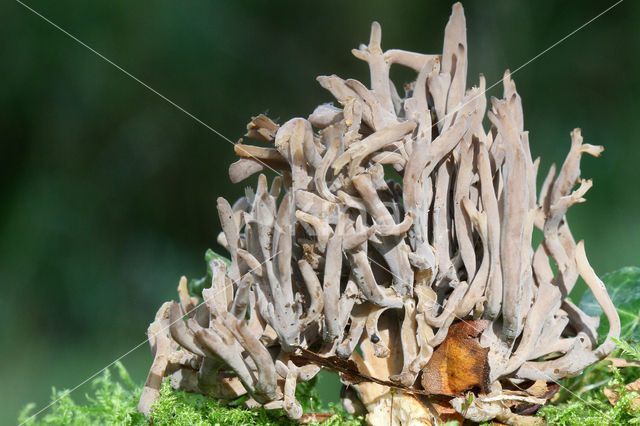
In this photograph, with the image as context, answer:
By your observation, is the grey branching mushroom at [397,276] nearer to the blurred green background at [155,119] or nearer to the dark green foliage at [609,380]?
the dark green foliage at [609,380]

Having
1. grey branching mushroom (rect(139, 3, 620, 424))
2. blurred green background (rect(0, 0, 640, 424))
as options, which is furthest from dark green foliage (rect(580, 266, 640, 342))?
blurred green background (rect(0, 0, 640, 424))

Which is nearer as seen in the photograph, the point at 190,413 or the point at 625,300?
the point at 190,413

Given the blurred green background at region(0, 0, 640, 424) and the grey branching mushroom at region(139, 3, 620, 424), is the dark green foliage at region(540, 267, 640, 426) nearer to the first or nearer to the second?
the grey branching mushroom at region(139, 3, 620, 424)

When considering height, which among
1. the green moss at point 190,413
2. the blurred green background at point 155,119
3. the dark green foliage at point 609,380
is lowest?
the dark green foliage at point 609,380

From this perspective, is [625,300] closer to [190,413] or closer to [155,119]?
[190,413]

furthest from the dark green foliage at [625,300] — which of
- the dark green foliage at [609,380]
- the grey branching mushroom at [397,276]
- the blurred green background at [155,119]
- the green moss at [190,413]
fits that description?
the blurred green background at [155,119]

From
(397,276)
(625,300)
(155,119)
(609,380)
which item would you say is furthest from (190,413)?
(155,119)
